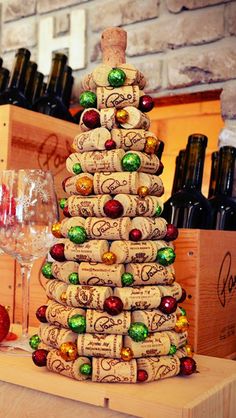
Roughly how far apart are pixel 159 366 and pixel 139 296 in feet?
0.26

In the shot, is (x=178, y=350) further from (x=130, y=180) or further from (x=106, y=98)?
(x=106, y=98)

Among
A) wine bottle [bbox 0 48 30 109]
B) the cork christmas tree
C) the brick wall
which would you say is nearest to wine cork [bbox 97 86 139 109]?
the cork christmas tree

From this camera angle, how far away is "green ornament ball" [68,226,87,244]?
58cm

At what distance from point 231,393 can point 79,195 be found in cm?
28

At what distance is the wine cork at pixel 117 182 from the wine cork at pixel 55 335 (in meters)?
0.17

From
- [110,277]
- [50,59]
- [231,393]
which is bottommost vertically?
[231,393]

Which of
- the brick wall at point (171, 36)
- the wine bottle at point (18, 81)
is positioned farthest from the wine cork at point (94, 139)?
the wine bottle at point (18, 81)

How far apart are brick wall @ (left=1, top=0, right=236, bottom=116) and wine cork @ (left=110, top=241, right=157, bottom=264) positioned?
66 cm

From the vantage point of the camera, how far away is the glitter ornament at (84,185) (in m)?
0.60

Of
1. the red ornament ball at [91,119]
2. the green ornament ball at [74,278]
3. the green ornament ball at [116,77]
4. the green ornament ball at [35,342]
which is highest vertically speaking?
the green ornament ball at [116,77]

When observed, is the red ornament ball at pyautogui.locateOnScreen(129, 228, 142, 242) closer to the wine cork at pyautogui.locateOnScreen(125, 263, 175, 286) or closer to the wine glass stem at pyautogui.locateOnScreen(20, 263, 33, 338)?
the wine cork at pyautogui.locateOnScreen(125, 263, 175, 286)

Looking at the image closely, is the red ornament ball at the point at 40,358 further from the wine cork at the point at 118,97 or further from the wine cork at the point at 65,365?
the wine cork at the point at 118,97

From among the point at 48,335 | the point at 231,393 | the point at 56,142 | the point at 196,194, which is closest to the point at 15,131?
the point at 56,142

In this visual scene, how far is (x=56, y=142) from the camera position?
1097 mm
